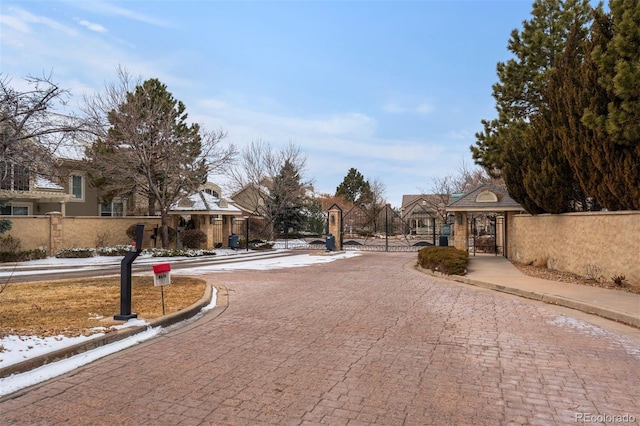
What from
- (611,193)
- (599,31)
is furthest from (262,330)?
(599,31)

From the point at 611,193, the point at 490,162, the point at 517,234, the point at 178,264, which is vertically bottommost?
the point at 178,264

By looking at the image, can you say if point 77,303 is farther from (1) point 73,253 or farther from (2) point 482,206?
(2) point 482,206

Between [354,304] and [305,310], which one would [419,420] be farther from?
[354,304]

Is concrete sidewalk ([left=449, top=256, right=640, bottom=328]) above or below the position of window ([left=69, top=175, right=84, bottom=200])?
below

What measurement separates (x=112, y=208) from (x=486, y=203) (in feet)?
86.7

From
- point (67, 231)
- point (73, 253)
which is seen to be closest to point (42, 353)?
point (73, 253)

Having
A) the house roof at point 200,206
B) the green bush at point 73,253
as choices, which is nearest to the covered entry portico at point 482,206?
the house roof at point 200,206

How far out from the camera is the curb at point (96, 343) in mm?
5188

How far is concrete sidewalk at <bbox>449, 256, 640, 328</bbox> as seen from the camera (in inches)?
339

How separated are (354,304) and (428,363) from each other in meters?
4.28

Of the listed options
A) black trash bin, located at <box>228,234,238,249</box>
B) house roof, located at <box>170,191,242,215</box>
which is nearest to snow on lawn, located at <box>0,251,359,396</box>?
house roof, located at <box>170,191,242,215</box>

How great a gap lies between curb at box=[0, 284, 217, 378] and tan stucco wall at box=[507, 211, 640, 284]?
10.3m

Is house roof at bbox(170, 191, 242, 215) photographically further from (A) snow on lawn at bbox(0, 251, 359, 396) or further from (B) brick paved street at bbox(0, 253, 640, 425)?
(A) snow on lawn at bbox(0, 251, 359, 396)

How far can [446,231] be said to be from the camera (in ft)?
83.8
